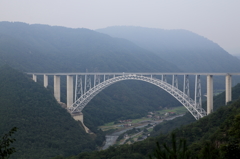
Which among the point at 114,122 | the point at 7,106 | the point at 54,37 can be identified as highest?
the point at 54,37

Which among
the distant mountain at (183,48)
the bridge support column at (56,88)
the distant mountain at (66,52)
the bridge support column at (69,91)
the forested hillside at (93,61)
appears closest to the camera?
the bridge support column at (69,91)

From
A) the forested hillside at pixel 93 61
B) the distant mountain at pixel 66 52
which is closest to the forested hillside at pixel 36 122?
the forested hillside at pixel 93 61

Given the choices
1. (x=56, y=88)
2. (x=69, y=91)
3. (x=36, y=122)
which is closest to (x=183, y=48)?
(x=56, y=88)

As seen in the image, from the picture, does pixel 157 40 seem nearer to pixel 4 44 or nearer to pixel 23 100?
pixel 4 44

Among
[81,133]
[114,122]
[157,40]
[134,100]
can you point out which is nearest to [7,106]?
[81,133]

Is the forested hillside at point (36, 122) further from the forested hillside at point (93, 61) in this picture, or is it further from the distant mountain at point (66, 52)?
the distant mountain at point (66, 52)

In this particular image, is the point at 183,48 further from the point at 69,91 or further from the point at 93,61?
the point at 69,91
